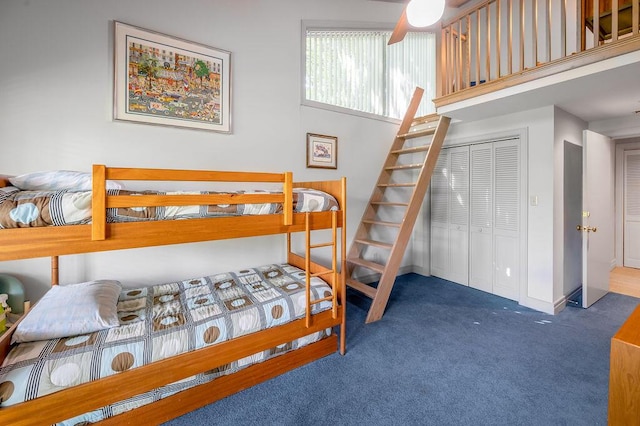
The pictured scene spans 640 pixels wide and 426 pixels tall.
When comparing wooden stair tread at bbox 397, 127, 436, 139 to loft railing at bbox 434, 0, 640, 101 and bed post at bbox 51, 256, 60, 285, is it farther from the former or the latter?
bed post at bbox 51, 256, 60, 285

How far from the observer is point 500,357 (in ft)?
6.78

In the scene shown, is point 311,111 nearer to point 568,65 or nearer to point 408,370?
point 568,65

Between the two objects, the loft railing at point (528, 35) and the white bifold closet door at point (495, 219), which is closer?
the loft railing at point (528, 35)

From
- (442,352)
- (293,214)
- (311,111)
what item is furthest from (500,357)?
(311,111)

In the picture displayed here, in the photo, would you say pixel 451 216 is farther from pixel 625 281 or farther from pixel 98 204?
pixel 98 204

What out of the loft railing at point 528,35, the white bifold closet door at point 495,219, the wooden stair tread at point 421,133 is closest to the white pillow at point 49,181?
the wooden stair tread at point 421,133

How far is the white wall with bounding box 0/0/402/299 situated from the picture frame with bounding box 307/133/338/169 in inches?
3.0

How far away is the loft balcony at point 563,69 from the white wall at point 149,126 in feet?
4.14

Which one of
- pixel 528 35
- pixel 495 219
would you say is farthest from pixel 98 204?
pixel 528 35

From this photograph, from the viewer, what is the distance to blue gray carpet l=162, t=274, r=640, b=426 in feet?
5.06

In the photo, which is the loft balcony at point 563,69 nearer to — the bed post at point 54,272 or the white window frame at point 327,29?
the white window frame at point 327,29

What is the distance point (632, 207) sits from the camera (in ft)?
13.9

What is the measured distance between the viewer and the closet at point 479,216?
3.12m

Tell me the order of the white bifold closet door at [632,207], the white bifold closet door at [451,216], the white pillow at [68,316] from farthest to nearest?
the white bifold closet door at [632,207] → the white bifold closet door at [451,216] → the white pillow at [68,316]
